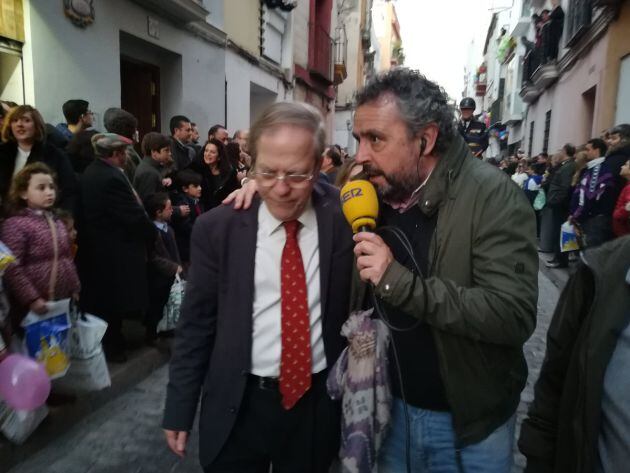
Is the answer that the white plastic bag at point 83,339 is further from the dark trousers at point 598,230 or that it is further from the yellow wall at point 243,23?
the yellow wall at point 243,23

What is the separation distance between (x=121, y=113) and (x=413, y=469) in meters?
4.49

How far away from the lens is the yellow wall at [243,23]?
36.1ft

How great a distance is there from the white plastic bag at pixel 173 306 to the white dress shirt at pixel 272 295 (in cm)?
292

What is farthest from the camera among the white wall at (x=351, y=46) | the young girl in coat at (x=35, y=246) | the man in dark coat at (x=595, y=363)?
the white wall at (x=351, y=46)

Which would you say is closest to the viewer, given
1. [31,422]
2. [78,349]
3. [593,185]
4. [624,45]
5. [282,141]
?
[282,141]

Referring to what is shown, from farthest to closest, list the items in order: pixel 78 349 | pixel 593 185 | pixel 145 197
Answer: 1. pixel 593 185
2. pixel 145 197
3. pixel 78 349

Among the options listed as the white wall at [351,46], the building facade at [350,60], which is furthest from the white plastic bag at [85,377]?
the white wall at [351,46]

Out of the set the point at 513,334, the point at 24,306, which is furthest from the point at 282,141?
the point at 24,306

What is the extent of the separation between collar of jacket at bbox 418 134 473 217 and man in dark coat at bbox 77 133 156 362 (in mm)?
3196

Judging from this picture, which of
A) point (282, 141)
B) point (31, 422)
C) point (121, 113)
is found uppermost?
point (121, 113)

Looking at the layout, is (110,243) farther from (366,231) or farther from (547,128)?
(547,128)

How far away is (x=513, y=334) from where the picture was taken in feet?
4.94

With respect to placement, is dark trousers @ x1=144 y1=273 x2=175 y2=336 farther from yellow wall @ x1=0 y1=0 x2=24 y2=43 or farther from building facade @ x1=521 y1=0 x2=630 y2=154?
building facade @ x1=521 y1=0 x2=630 y2=154

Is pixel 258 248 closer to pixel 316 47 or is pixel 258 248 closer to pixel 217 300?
pixel 217 300
